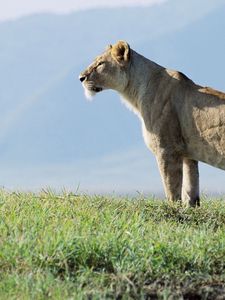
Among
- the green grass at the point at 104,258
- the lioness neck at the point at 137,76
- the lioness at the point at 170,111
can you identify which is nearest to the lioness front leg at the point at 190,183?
the lioness at the point at 170,111

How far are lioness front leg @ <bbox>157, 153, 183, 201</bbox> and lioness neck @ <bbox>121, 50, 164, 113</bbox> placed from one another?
0.61 meters

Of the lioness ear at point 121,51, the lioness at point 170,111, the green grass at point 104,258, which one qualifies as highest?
the lioness ear at point 121,51

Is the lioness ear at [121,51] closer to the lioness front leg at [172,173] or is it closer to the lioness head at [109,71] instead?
the lioness head at [109,71]

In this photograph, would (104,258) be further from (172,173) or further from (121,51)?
(121,51)

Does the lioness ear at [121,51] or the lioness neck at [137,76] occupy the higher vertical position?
the lioness ear at [121,51]

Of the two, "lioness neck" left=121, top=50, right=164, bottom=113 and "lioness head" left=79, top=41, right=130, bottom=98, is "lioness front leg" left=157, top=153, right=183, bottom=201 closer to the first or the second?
"lioness neck" left=121, top=50, right=164, bottom=113

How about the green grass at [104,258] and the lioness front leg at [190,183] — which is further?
the lioness front leg at [190,183]

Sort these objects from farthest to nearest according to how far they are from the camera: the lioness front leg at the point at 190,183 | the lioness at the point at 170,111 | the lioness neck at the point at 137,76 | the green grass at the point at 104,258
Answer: the lioness neck at the point at 137,76, the lioness front leg at the point at 190,183, the lioness at the point at 170,111, the green grass at the point at 104,258

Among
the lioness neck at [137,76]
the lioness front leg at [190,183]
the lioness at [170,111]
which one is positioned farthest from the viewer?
the lioness neck at [137,76]

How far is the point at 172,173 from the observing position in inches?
279

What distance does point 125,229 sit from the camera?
5453 millimetres

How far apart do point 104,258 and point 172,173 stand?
2484 mm

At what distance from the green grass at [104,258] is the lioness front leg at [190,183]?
1421mm

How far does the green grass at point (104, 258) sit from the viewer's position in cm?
429
